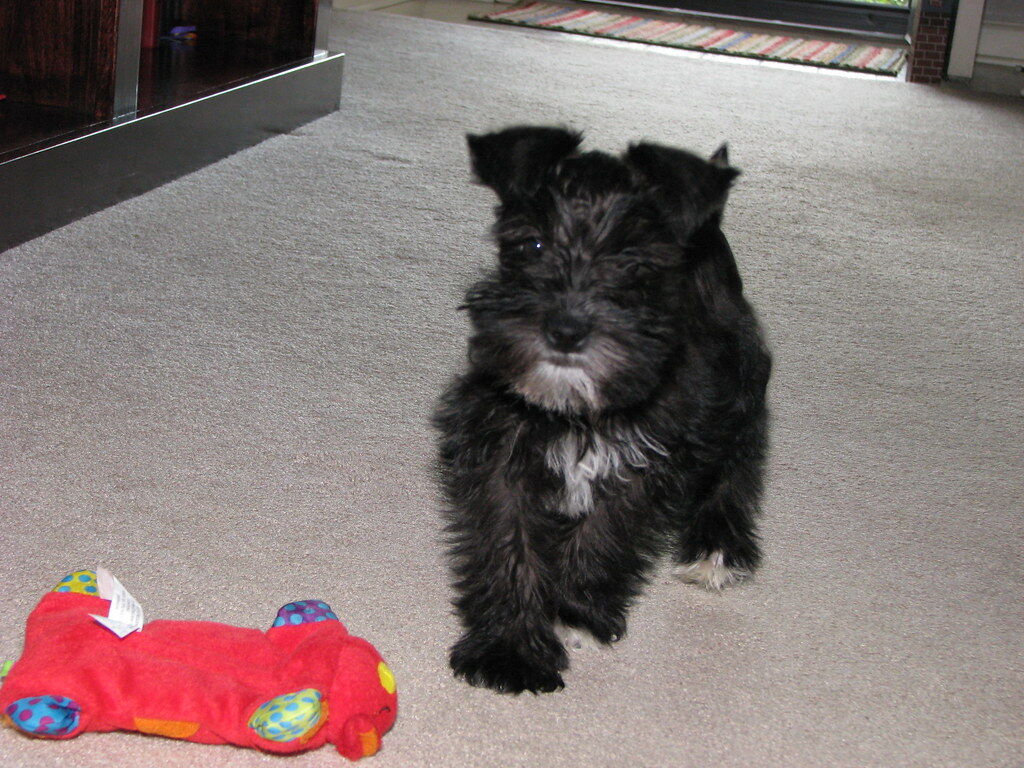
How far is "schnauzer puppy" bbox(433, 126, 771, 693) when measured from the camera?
71.8 inches

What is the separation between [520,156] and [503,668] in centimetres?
83

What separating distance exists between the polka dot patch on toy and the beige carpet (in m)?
0.15

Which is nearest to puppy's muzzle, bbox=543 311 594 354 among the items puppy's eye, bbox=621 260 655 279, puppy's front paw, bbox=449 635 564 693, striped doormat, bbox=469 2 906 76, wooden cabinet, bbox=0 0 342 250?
puppy's eye, bbox=621 260 655 279

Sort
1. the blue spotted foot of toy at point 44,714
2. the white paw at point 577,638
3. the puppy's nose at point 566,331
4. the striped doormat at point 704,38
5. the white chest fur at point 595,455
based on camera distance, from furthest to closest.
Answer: the striped doormat at point 704,38 < the white paw at point 577,638 < the white chest fur at point 595,455 < the puppy's nose at point 566,331 < the blue spotted foot of toy at point 44,714

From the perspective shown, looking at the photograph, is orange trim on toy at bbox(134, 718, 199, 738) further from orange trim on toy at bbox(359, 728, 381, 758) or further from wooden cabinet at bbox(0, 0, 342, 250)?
wooden cabinet at bbox(0, 0, 342, 250)

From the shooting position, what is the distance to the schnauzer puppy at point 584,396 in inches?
71.8

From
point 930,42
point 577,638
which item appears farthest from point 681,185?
point 930,42

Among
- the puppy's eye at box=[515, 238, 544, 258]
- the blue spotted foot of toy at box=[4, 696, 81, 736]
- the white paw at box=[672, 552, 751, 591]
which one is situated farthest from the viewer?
the white paw at box=[672, 552, 751, 591]

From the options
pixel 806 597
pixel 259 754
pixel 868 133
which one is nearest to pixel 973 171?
pixel 868 133

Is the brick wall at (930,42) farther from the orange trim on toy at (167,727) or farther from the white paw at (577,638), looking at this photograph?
the orange trim on toy at (167,727)

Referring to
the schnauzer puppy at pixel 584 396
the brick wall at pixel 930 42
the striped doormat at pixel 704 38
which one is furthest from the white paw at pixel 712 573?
the striped doormat at pixel 704 38

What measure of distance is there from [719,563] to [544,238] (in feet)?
2.67

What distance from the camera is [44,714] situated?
163 cm

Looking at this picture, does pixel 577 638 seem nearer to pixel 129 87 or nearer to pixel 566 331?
pixel 566 331
